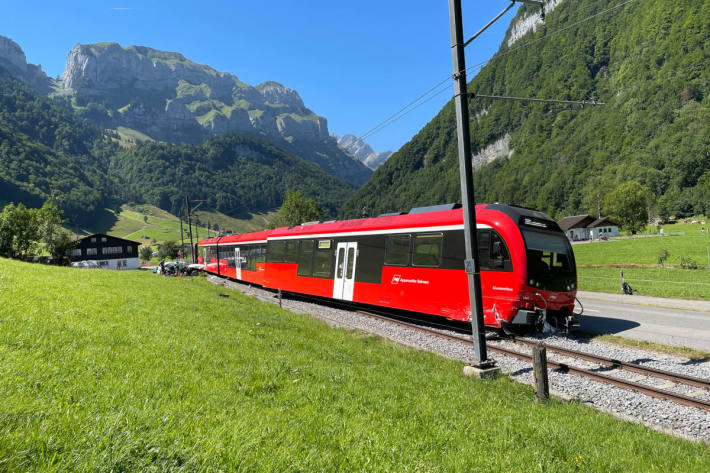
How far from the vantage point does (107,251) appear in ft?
299

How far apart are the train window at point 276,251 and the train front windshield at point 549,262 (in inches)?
559

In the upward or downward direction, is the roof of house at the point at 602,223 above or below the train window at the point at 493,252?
above

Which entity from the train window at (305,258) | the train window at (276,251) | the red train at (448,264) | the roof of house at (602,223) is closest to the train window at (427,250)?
the red train at (448,264)

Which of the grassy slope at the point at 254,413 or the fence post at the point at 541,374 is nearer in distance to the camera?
the grassy slope at the point at 254,413

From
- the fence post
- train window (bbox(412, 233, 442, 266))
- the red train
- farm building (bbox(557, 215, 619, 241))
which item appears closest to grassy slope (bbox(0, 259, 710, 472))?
the fence post

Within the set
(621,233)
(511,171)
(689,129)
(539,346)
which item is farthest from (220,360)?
(511,171)

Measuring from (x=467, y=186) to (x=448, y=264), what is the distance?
4.46 meters

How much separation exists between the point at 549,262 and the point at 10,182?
250800 mm

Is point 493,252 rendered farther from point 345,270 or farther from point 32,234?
point 32,234

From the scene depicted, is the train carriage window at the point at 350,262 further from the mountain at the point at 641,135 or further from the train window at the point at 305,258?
the mountain at the point at 641,135

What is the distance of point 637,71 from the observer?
586 feet

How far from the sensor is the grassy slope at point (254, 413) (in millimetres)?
3127

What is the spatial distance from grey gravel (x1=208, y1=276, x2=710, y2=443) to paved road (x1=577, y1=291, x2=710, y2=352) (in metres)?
2.16

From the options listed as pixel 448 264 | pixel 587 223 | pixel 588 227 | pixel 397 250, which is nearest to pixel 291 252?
pixel 397 250
